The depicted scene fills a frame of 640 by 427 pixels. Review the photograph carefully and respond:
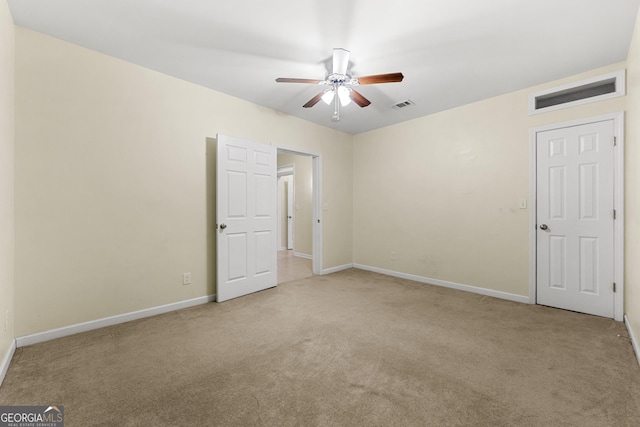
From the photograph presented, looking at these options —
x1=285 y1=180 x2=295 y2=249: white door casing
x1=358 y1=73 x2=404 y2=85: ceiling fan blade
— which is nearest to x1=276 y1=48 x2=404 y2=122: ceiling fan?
x1=358 y1=73 x2=404 y2=85: ceiling fan blade

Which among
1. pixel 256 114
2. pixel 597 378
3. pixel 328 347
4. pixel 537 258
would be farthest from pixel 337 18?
pixel 537 258

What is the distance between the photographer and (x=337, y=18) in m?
2.11

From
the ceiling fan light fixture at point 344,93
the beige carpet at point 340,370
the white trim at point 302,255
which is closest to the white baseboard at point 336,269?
the white trim at point 302,255

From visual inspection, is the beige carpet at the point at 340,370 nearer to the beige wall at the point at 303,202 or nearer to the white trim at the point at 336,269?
the white trim at the point at 336,269

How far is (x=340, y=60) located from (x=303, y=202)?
169 inches

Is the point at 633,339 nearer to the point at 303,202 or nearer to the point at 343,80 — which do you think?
the point at 343,80

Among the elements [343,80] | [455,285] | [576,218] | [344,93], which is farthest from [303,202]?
[576,218]

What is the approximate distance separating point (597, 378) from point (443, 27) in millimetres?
2763

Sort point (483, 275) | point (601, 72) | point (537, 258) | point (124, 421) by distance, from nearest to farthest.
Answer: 1. point (124, 421)
2. point (601, 72)
3. point (537, 258)
4. point (483, 275)

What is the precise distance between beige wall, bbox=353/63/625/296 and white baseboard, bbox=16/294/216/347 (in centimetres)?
312

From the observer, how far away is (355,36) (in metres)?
2.32

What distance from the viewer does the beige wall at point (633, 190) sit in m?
2.16

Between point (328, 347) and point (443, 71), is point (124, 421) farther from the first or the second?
point (443, 71)

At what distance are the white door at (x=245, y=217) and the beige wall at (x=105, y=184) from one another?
0.19 metres
